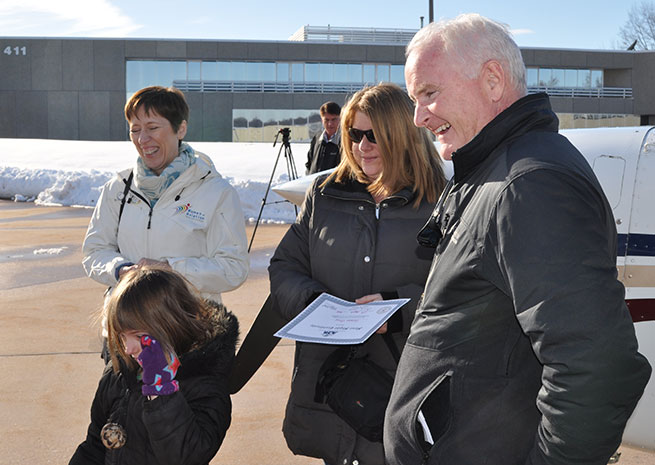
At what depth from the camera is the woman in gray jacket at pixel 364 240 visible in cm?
262

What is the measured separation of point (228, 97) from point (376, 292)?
31818 mm

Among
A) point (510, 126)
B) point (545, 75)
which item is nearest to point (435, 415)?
point (510, 126)

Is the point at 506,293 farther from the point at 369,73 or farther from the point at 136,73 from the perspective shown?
the point at 136,73

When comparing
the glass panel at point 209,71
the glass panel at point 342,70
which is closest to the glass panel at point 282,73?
the glass panel at point 342,70

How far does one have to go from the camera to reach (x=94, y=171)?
55.6 ft

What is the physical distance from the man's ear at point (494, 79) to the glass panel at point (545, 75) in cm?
3670

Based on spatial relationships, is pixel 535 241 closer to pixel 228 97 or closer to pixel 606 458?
pixel 606 458

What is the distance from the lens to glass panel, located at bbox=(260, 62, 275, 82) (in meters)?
34.5

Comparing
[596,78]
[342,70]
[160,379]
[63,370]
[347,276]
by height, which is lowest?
[63,370]

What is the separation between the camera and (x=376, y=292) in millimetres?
2641

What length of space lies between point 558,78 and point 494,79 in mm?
37495

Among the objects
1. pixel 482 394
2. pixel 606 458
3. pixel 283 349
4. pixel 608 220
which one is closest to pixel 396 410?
pixel 482 394

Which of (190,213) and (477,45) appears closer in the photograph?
(477,45)

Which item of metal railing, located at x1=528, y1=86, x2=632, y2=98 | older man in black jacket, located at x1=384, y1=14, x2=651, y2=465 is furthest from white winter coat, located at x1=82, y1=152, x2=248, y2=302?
metal railing, located at x1=528, y1=86, x2=632, y2=98
